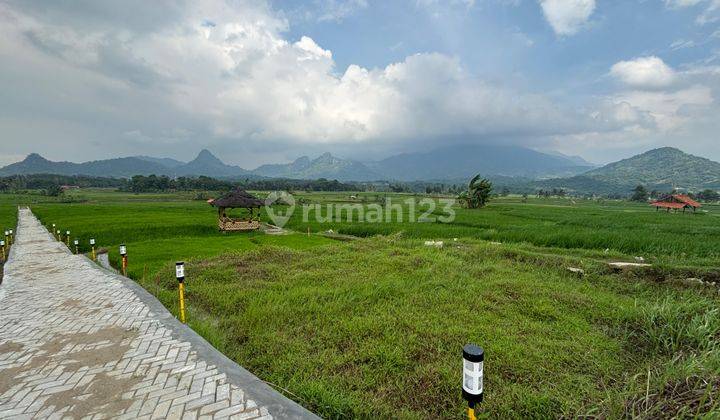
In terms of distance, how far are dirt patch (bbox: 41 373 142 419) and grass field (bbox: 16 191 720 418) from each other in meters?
1.41

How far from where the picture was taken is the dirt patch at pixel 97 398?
130 inches

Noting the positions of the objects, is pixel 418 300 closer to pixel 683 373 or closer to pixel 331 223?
pixel 683 373

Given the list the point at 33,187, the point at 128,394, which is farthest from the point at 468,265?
the point at 33,187

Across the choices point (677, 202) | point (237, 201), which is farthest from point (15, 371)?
point (677, 202)

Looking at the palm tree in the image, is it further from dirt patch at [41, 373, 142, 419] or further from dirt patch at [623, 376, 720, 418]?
dirt patch at [41, 373, 142, 419]

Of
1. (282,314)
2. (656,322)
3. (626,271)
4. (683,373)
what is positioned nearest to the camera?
(683,373)

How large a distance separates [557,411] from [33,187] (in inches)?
5496

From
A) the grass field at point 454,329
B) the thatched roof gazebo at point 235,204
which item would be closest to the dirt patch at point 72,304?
the grass field at point 454,329

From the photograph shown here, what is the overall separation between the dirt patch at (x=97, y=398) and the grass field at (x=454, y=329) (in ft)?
4.63

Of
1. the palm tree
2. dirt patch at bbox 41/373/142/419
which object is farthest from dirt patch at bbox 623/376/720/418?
the palm tree

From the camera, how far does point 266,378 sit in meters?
4.22

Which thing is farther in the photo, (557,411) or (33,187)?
(33,187)

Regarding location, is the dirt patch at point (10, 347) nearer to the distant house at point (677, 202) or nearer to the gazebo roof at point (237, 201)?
the gazebo roof at point (237, 201)

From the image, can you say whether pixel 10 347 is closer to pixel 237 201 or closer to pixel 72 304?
pixel 72 304
